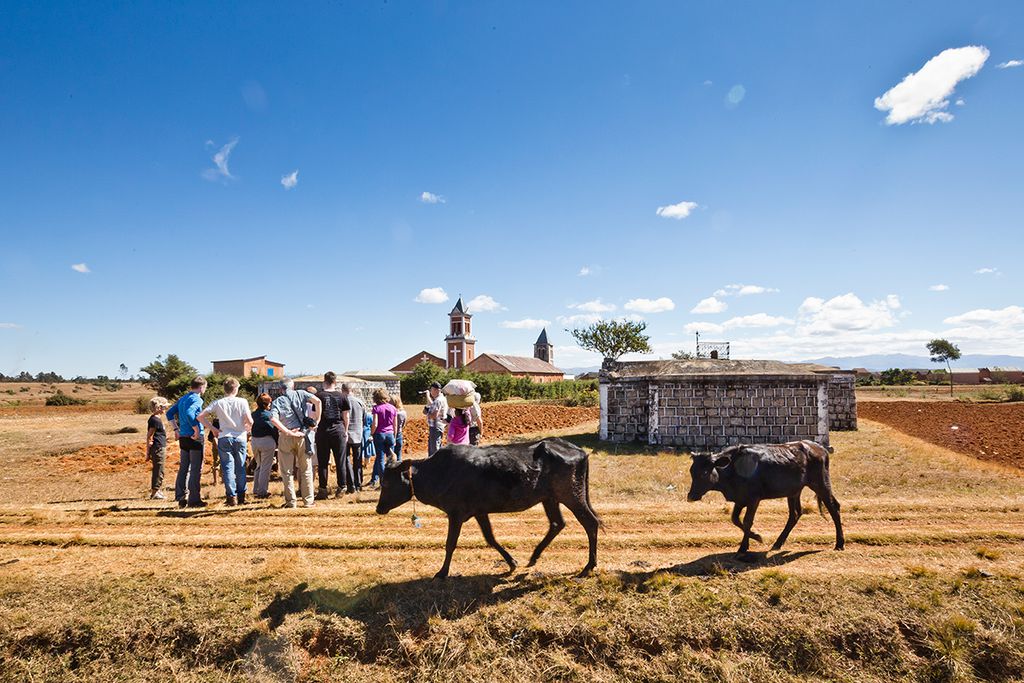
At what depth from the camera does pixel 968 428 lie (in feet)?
74.8

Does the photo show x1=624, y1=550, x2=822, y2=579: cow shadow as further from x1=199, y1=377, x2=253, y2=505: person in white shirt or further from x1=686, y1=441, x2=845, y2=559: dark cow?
x1=199, y1=377, x2=253, y2=505: person in white shirt

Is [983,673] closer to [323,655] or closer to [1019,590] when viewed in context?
[1019,590]

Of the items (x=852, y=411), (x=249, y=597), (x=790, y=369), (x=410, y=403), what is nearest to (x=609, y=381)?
(x=790, y=369)

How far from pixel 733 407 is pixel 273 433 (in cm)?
1492

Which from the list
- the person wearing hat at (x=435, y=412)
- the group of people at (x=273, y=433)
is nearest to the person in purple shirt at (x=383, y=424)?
the group of people at (x=273, y=433)

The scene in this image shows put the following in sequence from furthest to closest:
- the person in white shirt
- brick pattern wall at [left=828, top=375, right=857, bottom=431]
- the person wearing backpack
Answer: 1. brick pattern wall at [left=828, top=375, right=857, bottom=431]
2. the person wearing backpack
3. the person in white shirt

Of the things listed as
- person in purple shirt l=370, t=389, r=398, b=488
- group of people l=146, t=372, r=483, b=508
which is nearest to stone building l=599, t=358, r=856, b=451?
group of people l=146, t=372, r=483, b=508

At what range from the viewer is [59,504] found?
33.4 ft

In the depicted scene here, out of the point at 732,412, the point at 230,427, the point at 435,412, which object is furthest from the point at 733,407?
the point at 230,427

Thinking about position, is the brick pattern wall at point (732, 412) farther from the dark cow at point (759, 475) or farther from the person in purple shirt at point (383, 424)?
the dark cow at point (759, 475)

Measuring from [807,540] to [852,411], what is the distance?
63.5ft

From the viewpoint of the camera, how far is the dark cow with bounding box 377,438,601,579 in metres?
6.26

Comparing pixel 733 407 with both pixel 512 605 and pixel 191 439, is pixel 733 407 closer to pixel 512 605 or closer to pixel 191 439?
pixel 512 605

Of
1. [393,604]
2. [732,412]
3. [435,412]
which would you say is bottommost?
[393,604]
